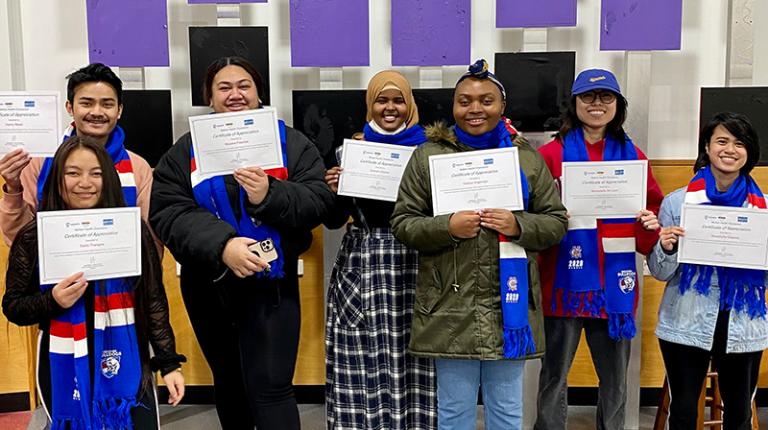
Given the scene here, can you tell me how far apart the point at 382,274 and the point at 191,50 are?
164cm

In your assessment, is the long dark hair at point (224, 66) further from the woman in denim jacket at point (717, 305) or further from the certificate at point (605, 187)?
the woman in denim jacket at point (717, 305)

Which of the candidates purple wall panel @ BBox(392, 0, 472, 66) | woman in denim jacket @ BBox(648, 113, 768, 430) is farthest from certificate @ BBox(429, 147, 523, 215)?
purple wall panel @ BBox(392, 0, 472, 66)

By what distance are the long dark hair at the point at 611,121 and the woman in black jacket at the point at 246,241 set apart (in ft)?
3.41

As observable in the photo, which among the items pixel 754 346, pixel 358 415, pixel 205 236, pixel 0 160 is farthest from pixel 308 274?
pixel 754 346

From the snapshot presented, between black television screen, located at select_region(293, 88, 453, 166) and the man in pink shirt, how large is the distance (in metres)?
1.15

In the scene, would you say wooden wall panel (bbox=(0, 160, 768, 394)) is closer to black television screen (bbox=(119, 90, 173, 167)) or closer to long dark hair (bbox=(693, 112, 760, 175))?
black television screen (bbox=(119, 90, 173, 167))

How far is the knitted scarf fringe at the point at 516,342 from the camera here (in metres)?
2.52

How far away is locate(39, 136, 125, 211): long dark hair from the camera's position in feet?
7.39

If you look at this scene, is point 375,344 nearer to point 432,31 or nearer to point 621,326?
point 621,326

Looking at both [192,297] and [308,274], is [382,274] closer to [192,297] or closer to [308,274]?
[192,297]

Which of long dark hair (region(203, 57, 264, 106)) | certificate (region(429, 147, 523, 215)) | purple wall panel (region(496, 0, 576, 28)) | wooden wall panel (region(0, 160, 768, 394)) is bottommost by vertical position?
wooden wall panel (region(0, 160, 768, 394))

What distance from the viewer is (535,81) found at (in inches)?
144

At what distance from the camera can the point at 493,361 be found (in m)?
2.59

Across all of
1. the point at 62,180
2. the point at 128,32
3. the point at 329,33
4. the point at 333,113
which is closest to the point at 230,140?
the point at 62,180
